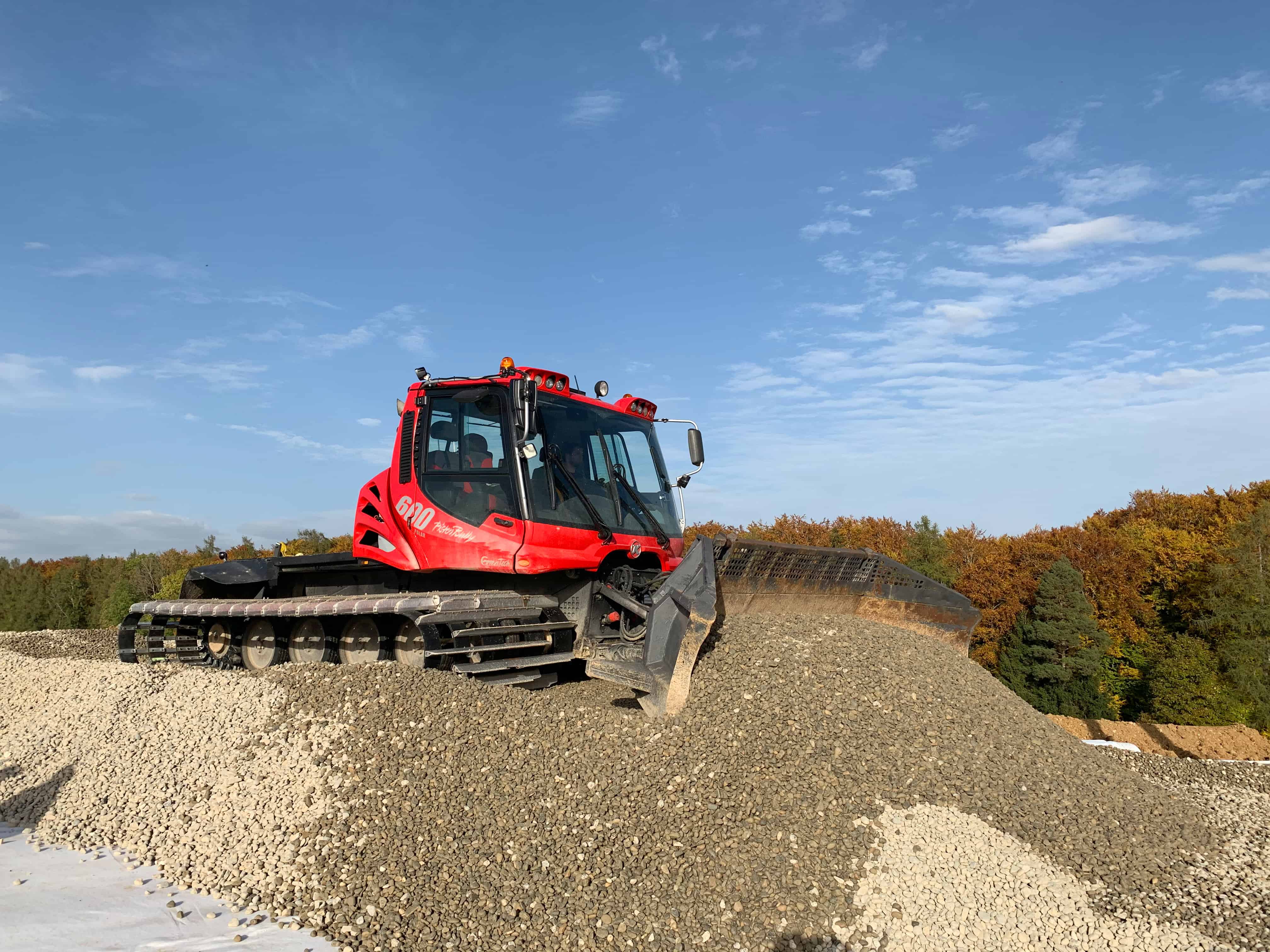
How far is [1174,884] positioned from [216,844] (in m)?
5.37

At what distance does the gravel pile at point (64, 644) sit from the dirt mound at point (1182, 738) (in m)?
13.8

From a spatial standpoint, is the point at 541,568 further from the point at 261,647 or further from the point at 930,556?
the point at 930,556

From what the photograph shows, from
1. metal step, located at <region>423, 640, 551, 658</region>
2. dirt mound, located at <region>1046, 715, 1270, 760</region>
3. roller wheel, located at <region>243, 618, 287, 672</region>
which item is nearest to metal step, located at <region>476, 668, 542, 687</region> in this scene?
metal step, located at <region>423, 640, 551, 658</region>

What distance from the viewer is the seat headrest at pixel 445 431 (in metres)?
7.63

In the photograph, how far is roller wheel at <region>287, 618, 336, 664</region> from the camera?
8008 millimetres

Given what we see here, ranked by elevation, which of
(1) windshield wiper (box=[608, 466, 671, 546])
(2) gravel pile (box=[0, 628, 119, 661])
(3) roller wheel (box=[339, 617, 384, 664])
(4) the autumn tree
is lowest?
(4) the autumn tree

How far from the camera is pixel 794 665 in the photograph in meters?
6.24

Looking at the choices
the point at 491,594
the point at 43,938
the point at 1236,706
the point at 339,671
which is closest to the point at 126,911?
the point at 43,938

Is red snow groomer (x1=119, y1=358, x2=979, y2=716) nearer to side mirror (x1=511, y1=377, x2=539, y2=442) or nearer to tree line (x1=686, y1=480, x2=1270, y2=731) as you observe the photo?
side mirror (x1=511, y1=377, x2=539, y2=442)

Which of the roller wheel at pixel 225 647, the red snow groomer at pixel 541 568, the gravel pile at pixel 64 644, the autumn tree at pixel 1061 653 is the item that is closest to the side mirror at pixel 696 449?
the red snow groomer at pixel 541 568

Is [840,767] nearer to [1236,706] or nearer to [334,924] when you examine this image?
[334,924]

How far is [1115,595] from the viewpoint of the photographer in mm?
27203

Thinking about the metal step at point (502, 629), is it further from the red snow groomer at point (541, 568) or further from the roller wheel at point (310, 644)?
the roller wheel at point (310, 644)

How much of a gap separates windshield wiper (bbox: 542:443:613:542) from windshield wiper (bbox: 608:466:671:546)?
0.59 m
